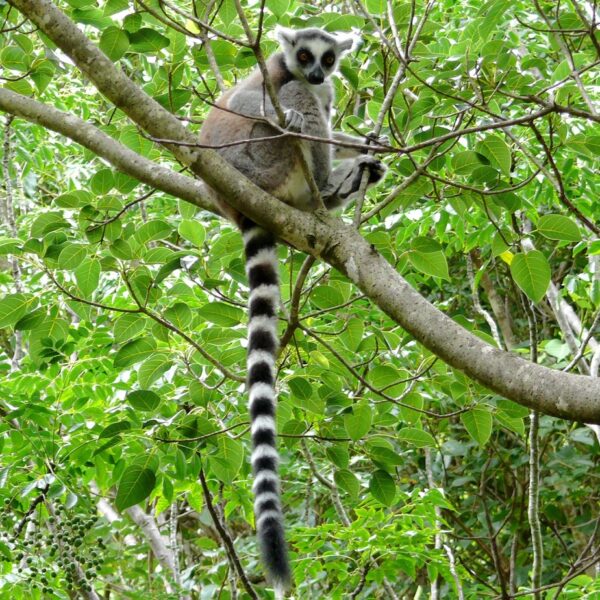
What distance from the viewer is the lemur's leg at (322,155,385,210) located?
4191 mm

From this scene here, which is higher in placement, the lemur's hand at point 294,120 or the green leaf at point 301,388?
the lemur's hand at point 294,120

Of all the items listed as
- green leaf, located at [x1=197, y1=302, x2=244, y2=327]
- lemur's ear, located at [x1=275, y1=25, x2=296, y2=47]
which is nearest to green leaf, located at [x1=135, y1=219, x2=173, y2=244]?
green leaf, located at [x1=197, y1=302, x2=244, y2=327]

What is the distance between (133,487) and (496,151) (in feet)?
6.56

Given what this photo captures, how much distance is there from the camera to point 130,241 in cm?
338

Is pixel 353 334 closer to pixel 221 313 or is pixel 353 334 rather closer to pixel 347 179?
pixel 221 313

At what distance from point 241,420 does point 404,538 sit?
95 centimetres

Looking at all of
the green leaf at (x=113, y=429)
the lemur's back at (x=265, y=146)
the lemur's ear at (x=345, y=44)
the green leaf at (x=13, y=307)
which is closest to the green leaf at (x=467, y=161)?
the lemur's back at (x=265, y=146)

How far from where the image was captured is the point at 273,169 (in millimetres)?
4121

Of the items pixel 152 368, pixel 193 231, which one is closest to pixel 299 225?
pixel 193 231

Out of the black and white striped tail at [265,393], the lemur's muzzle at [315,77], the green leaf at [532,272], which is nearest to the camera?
the black and white striped tail at [265,393]

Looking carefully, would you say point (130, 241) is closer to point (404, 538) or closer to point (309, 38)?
point (404, 538)

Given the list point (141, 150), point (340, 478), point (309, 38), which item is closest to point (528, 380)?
point (340, 478)

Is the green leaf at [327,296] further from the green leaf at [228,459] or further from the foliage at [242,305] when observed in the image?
the green leaf at [228,459]

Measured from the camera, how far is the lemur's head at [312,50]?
4656 mm
